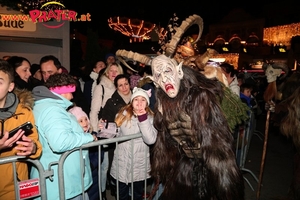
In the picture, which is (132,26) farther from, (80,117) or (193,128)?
(193,128)

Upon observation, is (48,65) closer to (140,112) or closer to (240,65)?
(140,112)

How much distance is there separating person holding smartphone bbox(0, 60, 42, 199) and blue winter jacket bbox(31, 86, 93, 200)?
101mm

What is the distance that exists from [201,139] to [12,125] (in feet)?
6.09

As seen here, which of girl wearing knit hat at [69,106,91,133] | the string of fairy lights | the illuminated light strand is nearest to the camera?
girl wearing knit hat at [69,106,91,133]

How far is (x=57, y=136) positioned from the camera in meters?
2.48

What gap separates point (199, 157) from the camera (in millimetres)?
3031

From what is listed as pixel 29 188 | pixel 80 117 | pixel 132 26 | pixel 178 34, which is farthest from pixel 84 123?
pixel 132 26

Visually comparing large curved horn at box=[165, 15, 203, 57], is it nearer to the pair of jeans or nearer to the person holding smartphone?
the person holding smartphone

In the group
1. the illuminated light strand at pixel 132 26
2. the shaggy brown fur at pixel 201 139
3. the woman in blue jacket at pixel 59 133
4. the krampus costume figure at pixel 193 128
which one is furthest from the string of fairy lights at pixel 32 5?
the illuminated light strand at pixel 132 26

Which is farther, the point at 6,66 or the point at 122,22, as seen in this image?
the point at 122,22

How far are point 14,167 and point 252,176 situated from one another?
473 cm

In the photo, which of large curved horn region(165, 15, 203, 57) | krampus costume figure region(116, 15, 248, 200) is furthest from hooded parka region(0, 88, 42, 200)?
large curved horn region(165, 15, 203, 57)

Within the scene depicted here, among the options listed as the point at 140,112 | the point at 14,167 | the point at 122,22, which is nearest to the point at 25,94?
the point at 14,167

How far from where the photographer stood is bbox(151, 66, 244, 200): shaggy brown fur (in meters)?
2.73
